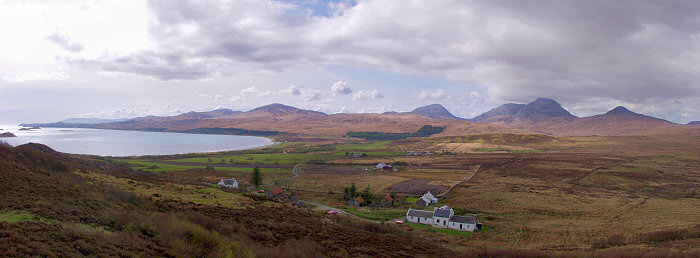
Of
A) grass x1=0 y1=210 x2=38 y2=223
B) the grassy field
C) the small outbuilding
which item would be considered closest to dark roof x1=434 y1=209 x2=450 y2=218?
the grassy field

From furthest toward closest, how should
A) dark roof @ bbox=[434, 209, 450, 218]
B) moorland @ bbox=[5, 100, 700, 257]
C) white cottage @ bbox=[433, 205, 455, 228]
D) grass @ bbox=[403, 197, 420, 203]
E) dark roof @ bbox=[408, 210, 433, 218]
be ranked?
grass @ bbox=[403, 197, 420, 203]
dark roof @ bbox=[408, 210, 433, 218]
dark roof @ bbox=[434, 209, 450, 218]
white cottage @ bbox=[433, 205, 455, 228]
moorland @ bbox=[5, 100, 700, 257]

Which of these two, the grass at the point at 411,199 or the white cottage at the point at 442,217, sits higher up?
the white cottage at the point at 442,217

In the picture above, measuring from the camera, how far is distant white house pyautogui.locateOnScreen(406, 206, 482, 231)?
35.5 meters

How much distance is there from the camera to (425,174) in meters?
78.9

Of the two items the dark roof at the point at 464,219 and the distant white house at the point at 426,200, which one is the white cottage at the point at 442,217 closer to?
the dark roof at the point at 464,219

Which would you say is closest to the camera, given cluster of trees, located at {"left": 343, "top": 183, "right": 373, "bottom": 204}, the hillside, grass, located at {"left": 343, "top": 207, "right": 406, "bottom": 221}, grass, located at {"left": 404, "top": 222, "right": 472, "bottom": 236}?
the hillside

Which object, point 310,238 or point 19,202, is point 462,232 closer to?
point 310,238

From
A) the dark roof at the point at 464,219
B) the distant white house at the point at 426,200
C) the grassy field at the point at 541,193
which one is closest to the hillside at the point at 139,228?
the grassy field at the point at 541,193

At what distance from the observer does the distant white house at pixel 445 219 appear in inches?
1399

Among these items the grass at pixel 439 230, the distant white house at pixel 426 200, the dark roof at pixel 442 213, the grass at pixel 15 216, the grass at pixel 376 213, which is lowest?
the grass at pixel 439 230

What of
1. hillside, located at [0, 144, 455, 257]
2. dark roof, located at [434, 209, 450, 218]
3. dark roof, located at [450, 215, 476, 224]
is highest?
hillside, located at [0, 144, 455, 257]

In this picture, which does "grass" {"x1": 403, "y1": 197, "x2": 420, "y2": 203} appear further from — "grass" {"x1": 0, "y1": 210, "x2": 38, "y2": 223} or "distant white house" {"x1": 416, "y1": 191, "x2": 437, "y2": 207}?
"grass" {"x1": 0, "y1": 210, "x2": 38, "y2": 223}

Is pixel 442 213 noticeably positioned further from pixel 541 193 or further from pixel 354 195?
pixel 541 193

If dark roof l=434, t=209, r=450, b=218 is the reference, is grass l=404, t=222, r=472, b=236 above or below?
below
